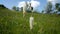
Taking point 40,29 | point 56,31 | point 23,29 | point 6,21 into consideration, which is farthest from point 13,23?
point 56,31

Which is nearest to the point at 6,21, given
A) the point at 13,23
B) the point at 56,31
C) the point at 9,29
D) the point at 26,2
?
the point at 13,23

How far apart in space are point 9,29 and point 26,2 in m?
1.08

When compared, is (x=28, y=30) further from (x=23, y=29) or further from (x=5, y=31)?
(x=5, y=31)

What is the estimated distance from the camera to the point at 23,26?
6.00 m

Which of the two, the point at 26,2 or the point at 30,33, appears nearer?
the point at 30,33

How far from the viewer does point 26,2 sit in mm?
5914

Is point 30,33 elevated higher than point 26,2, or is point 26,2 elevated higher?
point 26,2

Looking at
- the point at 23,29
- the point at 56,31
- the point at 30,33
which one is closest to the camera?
the point at 30,33

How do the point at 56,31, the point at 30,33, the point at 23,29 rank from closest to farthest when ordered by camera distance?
the point at 30,33 → the point at 23,29 → the point at 56,31

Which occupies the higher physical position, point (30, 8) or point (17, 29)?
point (30, 8)

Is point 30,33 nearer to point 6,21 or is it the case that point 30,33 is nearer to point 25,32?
point 25,32

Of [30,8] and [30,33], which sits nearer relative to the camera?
[30,33]

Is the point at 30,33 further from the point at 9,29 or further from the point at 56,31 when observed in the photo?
the point at 56,31

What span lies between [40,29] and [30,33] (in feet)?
1.83
